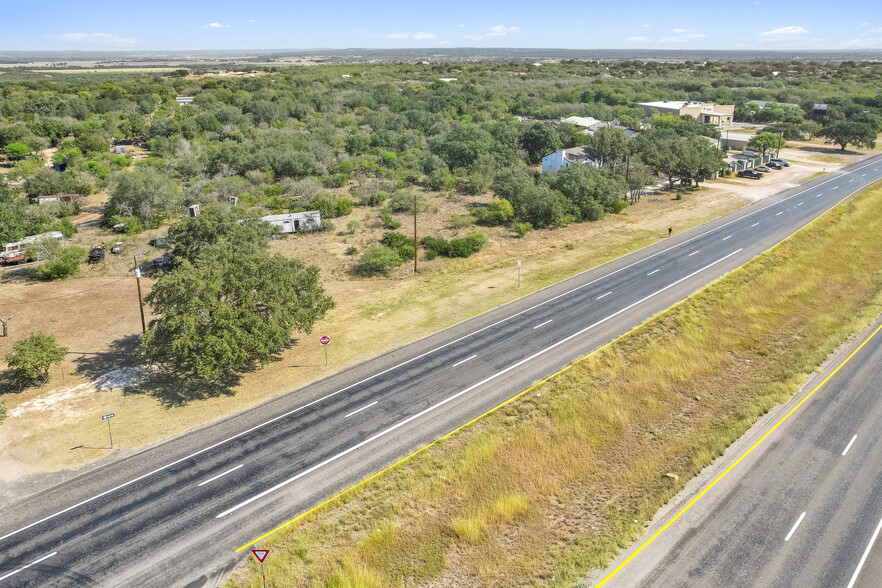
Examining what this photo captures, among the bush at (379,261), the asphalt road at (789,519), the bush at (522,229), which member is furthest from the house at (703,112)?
the asphalt road at (789,519)

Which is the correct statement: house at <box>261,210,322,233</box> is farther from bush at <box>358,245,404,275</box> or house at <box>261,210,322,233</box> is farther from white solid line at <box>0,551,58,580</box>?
white solid line at <box>0,551,58,580</box>

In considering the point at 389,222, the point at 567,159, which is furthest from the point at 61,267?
the point at 567,159

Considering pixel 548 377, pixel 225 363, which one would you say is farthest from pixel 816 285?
pixel 225 363

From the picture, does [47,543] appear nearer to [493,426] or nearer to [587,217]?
[493,426]

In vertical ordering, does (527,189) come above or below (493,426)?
above

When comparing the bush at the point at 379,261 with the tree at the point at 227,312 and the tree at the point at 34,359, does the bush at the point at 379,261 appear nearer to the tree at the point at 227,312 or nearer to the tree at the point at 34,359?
the tree at the point at 227,312

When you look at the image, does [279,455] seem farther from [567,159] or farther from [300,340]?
[567,159]
